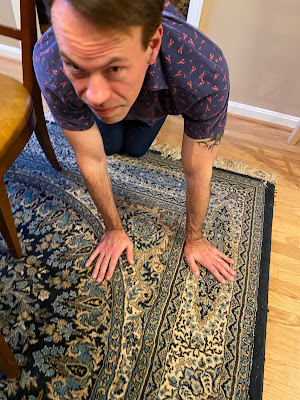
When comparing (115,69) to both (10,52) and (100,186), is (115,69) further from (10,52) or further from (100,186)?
(10,52)

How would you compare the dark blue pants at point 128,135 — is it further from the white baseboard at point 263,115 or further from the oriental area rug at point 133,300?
the white baseboard at point 263,115

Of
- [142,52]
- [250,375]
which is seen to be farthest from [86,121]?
[250,375]

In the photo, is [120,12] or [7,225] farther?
[7,225]

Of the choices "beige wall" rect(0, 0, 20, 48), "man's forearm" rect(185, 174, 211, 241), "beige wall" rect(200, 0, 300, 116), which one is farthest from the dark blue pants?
"beige wall" rect(0, 0, 20, 48)

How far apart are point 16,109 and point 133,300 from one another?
67 centimetres

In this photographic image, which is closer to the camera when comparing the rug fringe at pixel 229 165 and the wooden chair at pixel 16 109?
the wooden chair at pixel 16 109

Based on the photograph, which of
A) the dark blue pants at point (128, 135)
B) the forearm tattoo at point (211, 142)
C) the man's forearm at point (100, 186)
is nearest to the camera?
the forearm tattoo at point (211, 142)

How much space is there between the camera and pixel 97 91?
1.72ft

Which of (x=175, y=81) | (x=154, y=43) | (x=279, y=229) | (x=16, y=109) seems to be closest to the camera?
(x=154, y=43)

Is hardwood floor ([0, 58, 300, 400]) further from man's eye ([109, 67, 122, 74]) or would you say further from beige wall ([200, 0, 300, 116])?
man's eye ([109, 67, 122, 74])

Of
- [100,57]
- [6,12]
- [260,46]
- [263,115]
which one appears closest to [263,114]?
[263,115]

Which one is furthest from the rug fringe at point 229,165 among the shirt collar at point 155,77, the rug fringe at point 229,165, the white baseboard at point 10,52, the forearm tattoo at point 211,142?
the white baseboard at point 10,52

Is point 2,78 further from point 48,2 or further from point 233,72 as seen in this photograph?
point 233,72

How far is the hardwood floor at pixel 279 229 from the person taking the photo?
0.84 m
